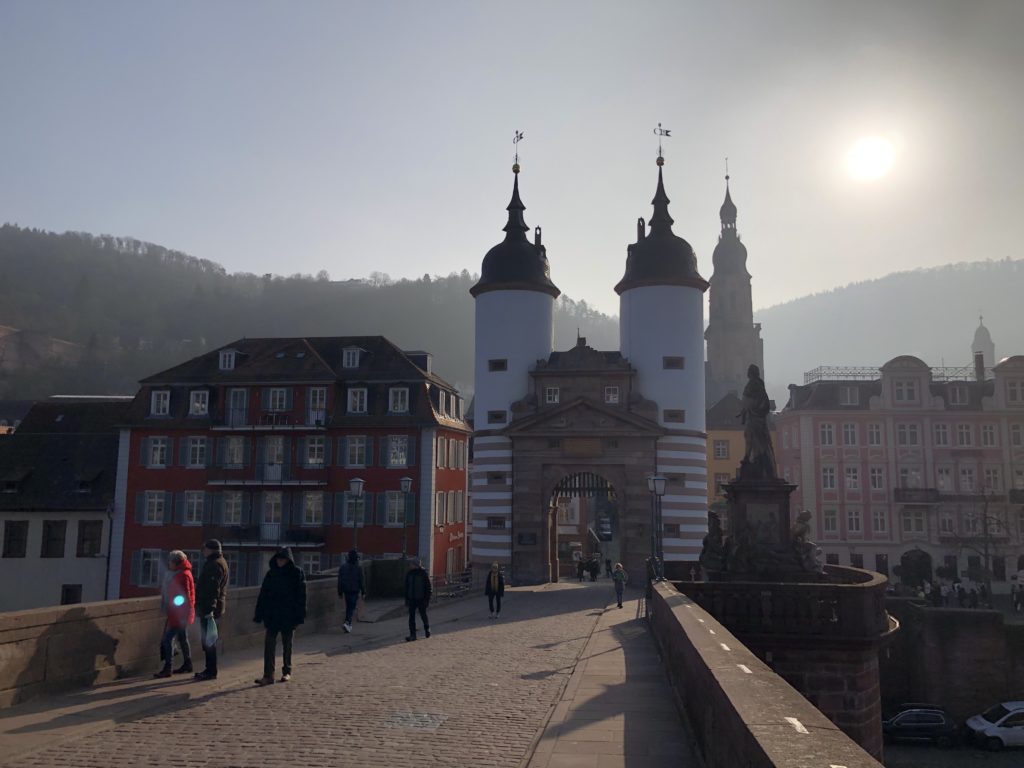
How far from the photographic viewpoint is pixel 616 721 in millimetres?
9883

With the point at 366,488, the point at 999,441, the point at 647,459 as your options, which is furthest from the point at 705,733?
the point at 999,441

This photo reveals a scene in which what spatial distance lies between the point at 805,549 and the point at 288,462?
99.4 ft

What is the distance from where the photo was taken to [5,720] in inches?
359

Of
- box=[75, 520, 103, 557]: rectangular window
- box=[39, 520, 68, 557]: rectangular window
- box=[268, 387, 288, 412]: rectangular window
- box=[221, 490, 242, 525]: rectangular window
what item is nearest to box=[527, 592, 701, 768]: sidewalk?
box=[268, 387, 288, 412]: rectangular window

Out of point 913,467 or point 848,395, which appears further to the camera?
point 848,395

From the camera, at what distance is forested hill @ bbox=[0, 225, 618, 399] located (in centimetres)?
11912

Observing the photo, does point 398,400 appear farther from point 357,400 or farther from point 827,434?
point 827,434

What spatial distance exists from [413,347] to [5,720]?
12156 centimetres

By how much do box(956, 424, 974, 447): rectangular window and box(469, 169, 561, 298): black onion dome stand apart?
30304mm

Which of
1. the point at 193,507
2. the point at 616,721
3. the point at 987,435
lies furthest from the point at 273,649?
the point at 987,435

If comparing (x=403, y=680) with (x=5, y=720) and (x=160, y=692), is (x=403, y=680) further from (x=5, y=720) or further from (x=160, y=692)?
(x=5, y=720)

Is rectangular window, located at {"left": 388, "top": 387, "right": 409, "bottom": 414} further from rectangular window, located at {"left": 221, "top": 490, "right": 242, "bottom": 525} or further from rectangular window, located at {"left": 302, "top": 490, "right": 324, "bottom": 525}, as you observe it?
Result: rectangular window, located at {"left": 221, "top": 490, "right": 242, "bottom": 525}

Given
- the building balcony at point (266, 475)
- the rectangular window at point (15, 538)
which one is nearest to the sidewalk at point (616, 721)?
the building balcony at point (266, 475)

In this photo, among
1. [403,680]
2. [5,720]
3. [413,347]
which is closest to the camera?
[5,720]
